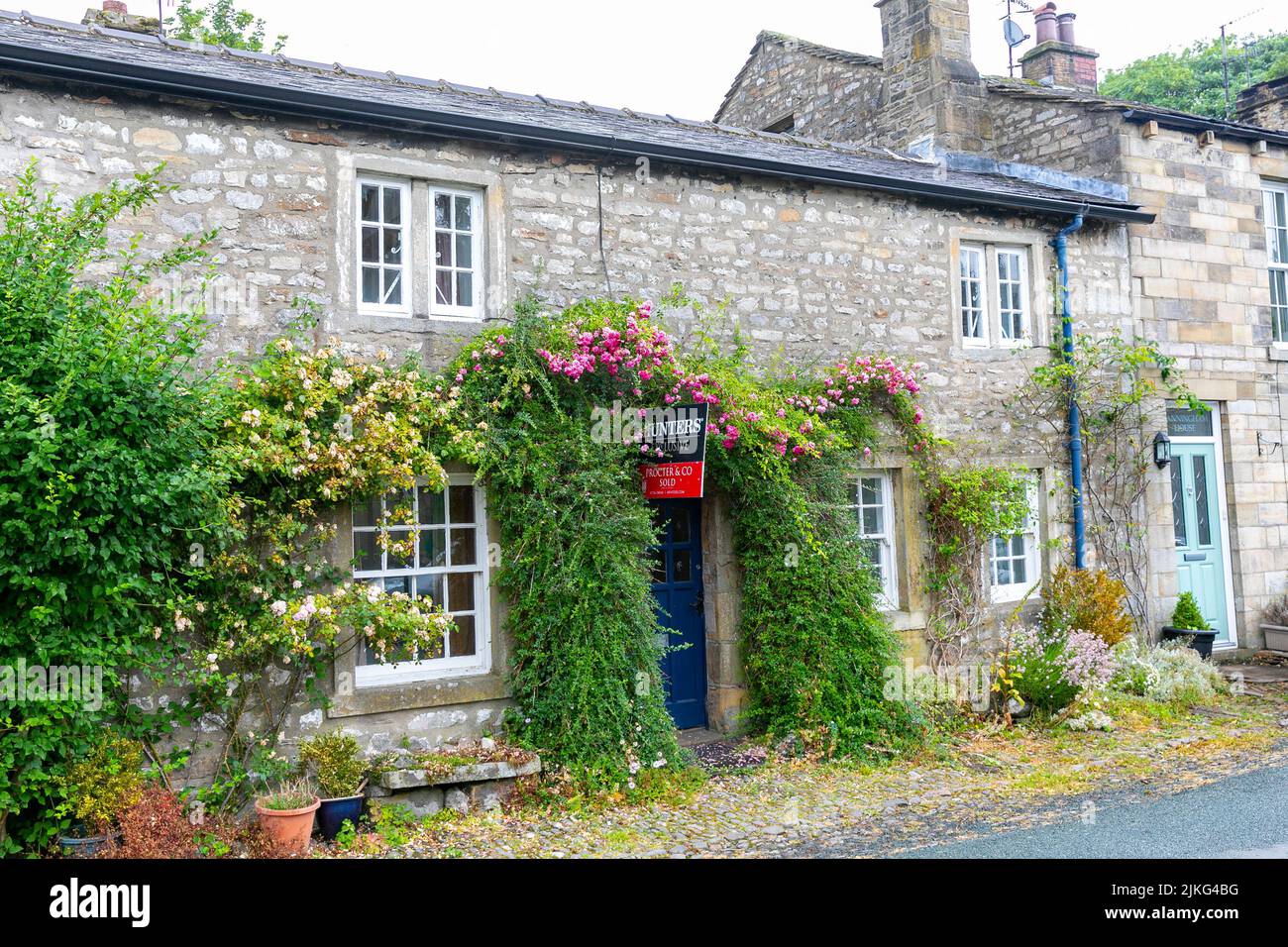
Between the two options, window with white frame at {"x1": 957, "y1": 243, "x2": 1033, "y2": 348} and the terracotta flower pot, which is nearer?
the terracotta flower pot

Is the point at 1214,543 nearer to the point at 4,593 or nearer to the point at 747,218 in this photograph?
the point at 747,218

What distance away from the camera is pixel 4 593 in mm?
5988

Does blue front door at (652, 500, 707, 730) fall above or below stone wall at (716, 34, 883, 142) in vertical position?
below

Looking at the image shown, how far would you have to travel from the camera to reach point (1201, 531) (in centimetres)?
1298

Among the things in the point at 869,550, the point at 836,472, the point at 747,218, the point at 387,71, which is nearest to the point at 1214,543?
the point at 869,550

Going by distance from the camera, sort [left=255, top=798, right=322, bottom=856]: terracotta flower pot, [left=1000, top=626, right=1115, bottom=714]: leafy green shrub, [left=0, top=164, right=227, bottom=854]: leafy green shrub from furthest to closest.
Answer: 1. [left=1000, top=626, right=1115, bottom=714]: leafy green shrub
2. [left=255, top=798, right=322, bottom=856]: terracotta flower pot
3. [left=0, top=164, right=227, bottom=854]: leafy green shrub

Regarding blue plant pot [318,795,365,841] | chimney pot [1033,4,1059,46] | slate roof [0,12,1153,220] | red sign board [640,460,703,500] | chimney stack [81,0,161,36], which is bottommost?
blue plant pot [318,795,365,841]

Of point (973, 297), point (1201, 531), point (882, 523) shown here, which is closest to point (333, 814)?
point (882, 523)

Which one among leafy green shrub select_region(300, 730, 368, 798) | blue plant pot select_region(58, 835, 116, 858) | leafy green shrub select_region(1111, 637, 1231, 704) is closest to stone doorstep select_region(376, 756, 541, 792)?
leafy green shrub select_region(300, 730, 368, 798)

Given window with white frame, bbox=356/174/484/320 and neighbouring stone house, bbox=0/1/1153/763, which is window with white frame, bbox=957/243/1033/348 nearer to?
neighbouring stone house, bbox=0/1/1153/763

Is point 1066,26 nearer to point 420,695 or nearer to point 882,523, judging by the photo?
point 882,523

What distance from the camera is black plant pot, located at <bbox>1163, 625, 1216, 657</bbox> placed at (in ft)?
39.0

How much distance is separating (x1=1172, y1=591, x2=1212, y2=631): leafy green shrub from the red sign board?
22.1 ft

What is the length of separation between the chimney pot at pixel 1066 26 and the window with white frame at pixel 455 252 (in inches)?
437
